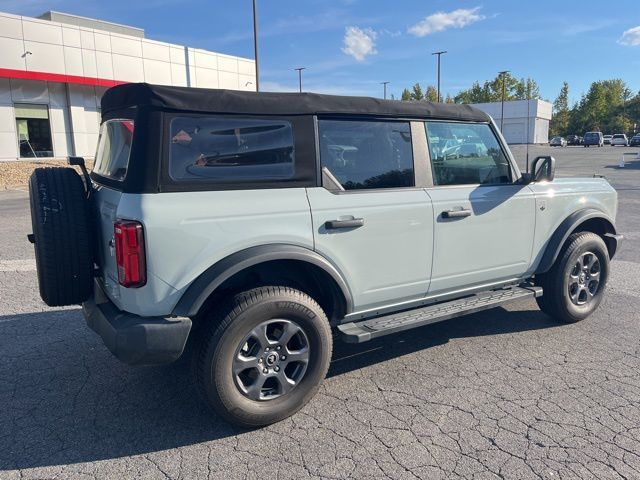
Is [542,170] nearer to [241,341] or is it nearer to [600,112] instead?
[241,341]

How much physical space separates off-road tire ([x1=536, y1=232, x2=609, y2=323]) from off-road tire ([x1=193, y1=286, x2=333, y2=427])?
2.40 m

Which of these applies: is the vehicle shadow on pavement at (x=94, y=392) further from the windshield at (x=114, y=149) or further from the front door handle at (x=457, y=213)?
the windshield at (x=114, y=149)

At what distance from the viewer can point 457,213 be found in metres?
3.72

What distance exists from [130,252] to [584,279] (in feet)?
13.1

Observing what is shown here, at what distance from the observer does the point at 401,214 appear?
348cm

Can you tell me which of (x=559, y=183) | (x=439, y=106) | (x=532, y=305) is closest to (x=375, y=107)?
(x=439, y=106)

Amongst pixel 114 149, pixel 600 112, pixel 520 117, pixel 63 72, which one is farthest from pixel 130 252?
pixel 600 112

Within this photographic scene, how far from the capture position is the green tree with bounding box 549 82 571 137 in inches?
3716

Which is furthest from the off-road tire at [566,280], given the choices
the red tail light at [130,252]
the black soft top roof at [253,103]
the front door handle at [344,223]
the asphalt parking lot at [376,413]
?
the red tail light at [130,252]

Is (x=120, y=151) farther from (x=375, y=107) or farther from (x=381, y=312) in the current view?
(x=381, y=312)

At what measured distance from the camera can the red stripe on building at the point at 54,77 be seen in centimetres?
2273

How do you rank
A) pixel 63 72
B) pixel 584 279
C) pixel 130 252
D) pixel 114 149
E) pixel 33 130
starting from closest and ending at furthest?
pixel 130 252 < pixel 114 149 < pixel 584 279 < pixel 33 130 < pixel 63 72

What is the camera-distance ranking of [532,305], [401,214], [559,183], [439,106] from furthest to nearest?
[532,305] → [559,183] → [439,106] → [401,214]

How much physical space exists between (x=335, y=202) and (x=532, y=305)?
3050 millimetres
